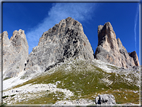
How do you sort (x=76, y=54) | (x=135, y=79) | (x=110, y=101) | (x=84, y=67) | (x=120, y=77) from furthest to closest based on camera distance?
(x=76, y=54), (x=84, y=67), (x=120, y=77), (x=135, y=79), (x=110, y=101)

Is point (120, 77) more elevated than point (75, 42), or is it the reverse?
point (75, 42)

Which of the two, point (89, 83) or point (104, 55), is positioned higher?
point (104, 55)

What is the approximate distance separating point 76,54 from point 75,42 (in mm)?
33192

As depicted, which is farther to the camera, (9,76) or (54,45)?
(54,45)

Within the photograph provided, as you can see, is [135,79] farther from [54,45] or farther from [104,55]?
[54,45]

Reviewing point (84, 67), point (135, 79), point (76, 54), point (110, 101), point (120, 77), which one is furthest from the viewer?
→ point (76, 54)

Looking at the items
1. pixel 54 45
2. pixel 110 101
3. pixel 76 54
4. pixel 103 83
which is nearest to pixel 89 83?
pixel 103 83

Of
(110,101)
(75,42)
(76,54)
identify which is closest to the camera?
(110,101)

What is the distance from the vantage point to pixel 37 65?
170 metres

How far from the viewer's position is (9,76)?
165m

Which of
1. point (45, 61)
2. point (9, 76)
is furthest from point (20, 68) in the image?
point (45, 61)

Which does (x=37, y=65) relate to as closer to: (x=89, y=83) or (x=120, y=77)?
(x=89, y=83)

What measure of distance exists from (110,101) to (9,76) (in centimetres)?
19115

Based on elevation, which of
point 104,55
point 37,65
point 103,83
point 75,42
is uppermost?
point 75,42
